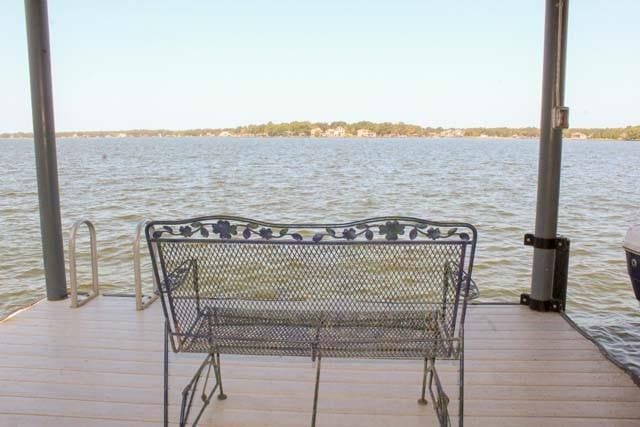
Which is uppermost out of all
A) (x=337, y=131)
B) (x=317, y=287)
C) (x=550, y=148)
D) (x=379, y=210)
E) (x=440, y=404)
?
(x=337, y=131)

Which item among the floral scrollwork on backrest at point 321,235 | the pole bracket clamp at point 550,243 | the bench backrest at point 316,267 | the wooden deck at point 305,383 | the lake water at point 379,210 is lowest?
the lake water at point 379,210

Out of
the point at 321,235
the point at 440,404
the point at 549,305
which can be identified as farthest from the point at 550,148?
the point at 321,235

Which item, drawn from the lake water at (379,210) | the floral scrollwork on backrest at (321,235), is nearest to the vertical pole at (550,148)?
the lake water at (379,210)

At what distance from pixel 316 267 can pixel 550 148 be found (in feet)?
7.04

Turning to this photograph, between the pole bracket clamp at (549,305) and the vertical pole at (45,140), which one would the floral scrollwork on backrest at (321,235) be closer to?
the pole bracket clamp at (549,305)

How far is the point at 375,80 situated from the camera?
5244cm

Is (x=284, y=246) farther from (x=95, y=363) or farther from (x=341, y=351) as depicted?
(x=95, y=363)

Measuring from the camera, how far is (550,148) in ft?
11.6

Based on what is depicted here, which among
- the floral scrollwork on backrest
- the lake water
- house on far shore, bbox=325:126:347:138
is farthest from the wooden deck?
house on far shore, bbox=325:126:347:138

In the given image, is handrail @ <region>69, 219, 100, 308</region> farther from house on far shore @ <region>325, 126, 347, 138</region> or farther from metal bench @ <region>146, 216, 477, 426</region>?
house on far shore @ <region>325, 126, 347, 138</region>

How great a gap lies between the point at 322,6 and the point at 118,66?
19.0 m

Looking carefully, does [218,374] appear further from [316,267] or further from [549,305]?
[549,305]

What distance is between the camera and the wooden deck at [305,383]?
2379mm

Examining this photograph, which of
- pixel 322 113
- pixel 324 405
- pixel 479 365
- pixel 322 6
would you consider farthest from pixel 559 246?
pixel 322 113
